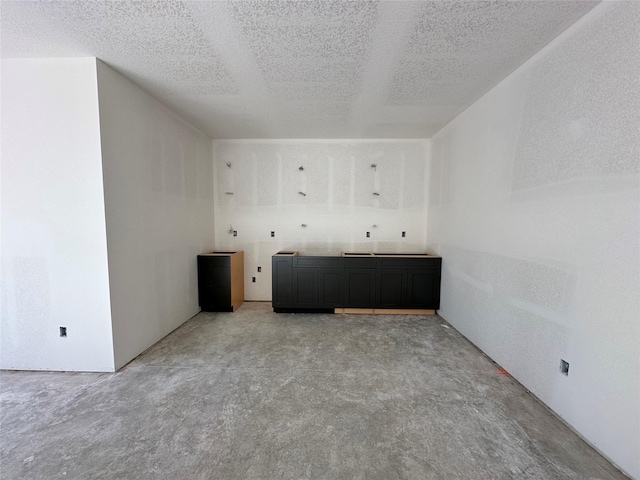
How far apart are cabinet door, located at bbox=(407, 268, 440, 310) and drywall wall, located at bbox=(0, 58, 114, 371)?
11.8 feet

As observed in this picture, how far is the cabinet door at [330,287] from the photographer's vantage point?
373 cm

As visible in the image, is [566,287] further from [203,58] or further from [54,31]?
[54,31]

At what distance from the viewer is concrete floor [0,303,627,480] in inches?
54.2

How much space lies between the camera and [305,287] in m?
3.76

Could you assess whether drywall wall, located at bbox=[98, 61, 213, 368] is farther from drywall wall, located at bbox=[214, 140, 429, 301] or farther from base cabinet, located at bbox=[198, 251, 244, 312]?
drywall wall, located at bbox=[214, 140, 429, 301]

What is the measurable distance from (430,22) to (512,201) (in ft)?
5.21

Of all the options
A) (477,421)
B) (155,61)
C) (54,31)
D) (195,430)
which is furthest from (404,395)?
(54,31)

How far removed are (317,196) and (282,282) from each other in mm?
1568

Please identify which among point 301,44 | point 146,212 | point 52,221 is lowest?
point 52,221

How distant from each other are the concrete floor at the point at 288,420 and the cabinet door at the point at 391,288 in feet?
3.38

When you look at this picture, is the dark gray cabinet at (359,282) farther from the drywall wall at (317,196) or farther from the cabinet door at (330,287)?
the drywall wall at (317,196)

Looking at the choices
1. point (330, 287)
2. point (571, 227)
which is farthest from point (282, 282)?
point (571, 227)

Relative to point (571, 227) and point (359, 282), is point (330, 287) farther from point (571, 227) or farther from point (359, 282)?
point (571, 227)

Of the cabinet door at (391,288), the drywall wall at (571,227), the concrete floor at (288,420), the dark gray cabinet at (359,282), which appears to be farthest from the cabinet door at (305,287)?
the drywall wall at (571,227)
